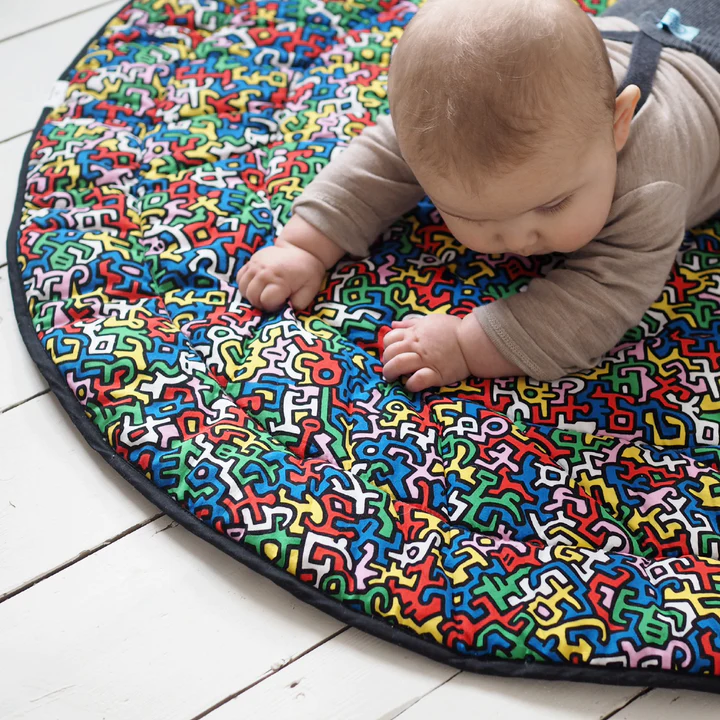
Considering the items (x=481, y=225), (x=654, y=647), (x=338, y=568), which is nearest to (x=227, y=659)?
(x=338, y=568)

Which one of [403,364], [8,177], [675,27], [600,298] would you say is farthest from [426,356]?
[8,177]

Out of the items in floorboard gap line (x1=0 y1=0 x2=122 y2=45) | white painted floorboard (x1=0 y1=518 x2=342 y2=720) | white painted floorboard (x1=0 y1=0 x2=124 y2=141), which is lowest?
white painted floorboard (x1=0 y1=518 x2=342 y2=720)

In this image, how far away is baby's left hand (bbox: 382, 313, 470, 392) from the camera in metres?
1.02

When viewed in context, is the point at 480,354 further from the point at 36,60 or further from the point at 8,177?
the point at 36,60

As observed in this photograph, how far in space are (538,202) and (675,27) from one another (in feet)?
1.45

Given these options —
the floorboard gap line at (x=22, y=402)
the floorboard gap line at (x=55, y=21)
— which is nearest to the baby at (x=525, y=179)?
the floorboard gap line at (x=22, y=402)

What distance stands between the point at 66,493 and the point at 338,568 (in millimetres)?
333

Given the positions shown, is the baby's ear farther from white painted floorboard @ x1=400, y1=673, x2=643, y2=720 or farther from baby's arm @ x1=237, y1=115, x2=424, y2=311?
white painted floorboard @ x1=400, y1=673, x2=643, y2=720

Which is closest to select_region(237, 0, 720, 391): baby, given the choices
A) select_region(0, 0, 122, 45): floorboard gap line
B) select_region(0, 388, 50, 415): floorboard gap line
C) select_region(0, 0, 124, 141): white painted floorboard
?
select_region(0, 388, 50, 415): floorboard gap line

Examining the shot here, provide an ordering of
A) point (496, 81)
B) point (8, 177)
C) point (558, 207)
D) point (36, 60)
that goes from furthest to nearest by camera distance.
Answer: point (36, 60), point (8, 177), point (558, 207), point (496, 81)

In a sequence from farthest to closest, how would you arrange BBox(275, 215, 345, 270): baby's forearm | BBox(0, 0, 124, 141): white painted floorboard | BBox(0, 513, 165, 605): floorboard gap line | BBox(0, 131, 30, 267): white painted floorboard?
1. BBox(0, 0, 124, 141): white painted floorboard
2. BBox(0, 131, 30, 267): white painted floorboard
3. BBox(275, 215, 345, 270): baby's forearm
4. BBox(0, 513, 165, 605): floorboard gap line

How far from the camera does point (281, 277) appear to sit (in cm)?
110

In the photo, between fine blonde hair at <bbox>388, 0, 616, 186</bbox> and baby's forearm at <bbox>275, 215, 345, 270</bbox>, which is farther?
baby's forearm at <bbox>275, 215, 345, 270</bbox>

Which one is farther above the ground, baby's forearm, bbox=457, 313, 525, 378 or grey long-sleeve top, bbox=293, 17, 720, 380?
grey long-sleeve top, bbox=293, 17, 720, 380
